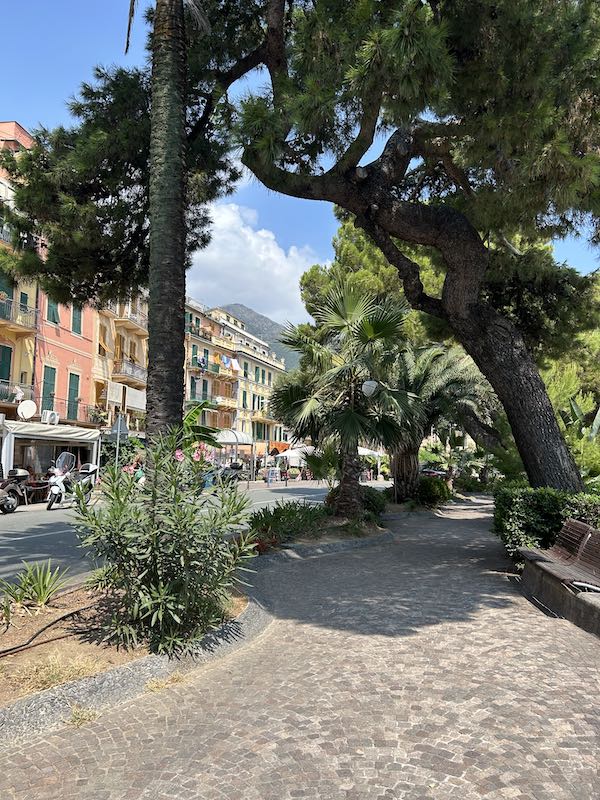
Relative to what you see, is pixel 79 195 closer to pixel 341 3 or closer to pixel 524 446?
pixel 341 3

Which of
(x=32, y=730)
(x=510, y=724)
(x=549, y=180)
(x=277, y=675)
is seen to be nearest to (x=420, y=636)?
(x=277, y=675)

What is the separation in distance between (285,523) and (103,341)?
27.2 metres

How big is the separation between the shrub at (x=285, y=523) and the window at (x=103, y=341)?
2554cm

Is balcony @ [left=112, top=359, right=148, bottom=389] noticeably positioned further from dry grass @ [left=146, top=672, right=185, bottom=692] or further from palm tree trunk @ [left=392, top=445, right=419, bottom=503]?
dry grass @ [left=146, top=672, right=185, bottom=692]

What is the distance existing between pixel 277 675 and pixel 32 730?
1.73 metres

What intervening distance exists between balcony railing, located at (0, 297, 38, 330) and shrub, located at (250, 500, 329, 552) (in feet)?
62.6

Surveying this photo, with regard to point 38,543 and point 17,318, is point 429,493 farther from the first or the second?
point 17,318

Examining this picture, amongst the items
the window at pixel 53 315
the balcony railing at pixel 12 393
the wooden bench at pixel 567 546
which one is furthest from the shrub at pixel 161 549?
the window at pixel 53 315

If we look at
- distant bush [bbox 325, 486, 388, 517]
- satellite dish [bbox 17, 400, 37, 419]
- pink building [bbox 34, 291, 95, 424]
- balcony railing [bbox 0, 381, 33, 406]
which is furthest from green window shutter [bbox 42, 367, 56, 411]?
distant bush [bbox 325, 486, 388, 517]

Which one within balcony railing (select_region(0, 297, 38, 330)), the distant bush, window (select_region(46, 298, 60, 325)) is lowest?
the distant bush

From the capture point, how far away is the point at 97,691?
13.0 ft

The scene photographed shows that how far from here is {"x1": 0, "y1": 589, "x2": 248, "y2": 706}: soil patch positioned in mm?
3916

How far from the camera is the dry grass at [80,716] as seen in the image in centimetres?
365

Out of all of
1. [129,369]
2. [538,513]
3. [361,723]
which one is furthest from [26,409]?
[361,723]
